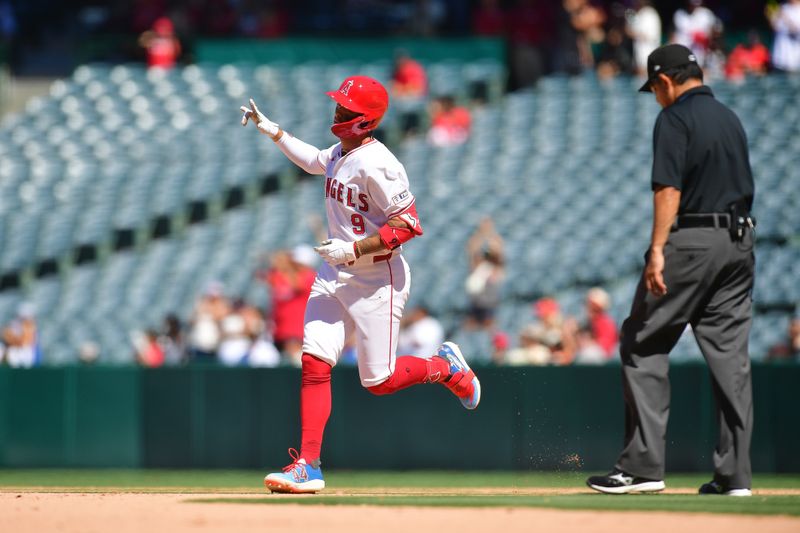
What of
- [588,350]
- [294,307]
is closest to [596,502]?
[588,350]

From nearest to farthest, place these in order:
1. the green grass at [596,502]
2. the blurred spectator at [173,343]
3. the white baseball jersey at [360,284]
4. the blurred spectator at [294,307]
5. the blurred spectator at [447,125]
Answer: the green grass at [596,502]
the white baseball jersey at [360,284]
the blurred spectator at [294,307]
the blurred spectator at [173,343]
the blurred spectator at [447,125]

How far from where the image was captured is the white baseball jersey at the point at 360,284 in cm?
667

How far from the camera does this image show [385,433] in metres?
10.4

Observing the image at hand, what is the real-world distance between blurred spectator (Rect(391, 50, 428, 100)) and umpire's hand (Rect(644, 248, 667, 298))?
35.1 feet

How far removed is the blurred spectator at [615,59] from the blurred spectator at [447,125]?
172 cm

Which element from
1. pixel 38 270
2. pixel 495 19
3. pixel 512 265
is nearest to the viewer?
pixel 512 265

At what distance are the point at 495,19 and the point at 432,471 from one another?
8904 millimetres

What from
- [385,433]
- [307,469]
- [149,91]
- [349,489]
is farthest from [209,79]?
[307,469]

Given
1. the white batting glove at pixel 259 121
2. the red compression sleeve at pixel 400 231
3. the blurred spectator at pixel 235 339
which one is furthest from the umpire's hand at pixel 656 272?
the blurred spectator at pixel 235 339

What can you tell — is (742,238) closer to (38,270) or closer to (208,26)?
(38,270)

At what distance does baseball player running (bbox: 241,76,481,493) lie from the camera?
661 cm

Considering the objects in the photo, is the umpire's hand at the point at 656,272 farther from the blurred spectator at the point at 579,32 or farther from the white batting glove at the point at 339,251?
the blurred spectator at the point at 579,32

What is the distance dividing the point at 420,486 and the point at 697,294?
2.95 meters

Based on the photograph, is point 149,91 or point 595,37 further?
point 149,91
